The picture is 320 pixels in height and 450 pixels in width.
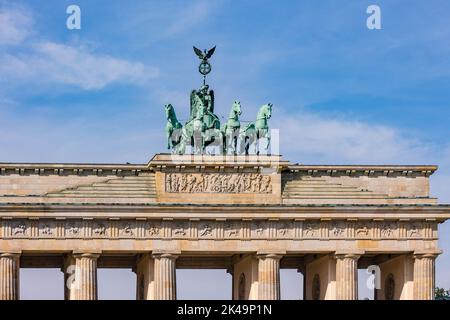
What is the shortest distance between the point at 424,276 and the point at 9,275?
24.0 meters

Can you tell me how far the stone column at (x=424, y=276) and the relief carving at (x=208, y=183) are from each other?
32.1 feet

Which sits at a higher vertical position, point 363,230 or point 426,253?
point 363,230

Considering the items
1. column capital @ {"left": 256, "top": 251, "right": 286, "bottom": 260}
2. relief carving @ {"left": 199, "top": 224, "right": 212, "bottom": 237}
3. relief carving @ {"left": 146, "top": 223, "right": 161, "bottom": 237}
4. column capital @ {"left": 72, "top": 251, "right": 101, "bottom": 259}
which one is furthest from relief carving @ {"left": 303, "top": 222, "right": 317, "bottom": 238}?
column capital @ {"left": 72, "top": 251, "right": 101, "bottom": 259}

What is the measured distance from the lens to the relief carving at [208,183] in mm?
84438

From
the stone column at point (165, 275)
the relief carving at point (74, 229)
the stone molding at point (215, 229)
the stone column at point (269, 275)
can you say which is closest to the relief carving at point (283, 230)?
the stone molding at point (215, 229)

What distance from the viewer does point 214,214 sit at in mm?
83562

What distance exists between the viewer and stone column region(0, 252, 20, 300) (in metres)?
81.2

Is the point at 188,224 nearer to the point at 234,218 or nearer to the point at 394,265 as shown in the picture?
the point at 234,218

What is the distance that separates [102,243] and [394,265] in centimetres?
1826

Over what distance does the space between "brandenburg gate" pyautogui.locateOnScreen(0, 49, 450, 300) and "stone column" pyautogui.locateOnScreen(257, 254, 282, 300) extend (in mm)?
58

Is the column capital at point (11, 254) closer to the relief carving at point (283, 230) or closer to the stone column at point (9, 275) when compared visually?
the stone column at point (9, 275)

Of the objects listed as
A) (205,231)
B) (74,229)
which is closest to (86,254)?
(74,229)

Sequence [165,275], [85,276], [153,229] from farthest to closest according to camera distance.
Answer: [153,229] → [165,275] → [85,276]

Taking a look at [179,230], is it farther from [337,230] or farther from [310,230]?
[337,230]
